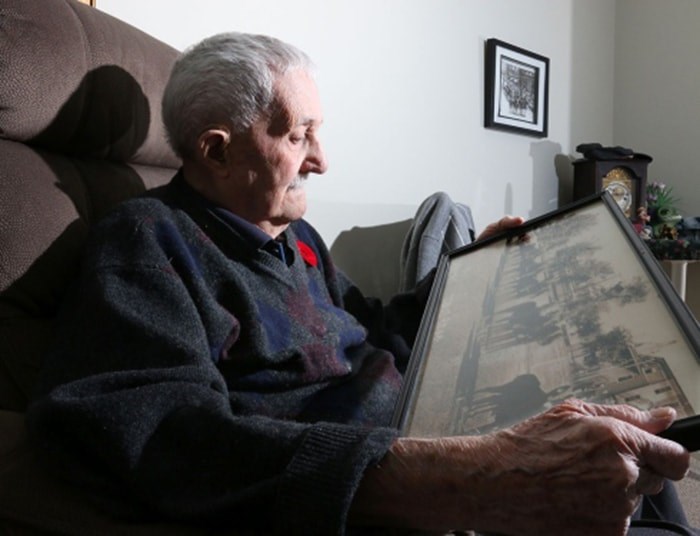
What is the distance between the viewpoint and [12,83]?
32.9 inches

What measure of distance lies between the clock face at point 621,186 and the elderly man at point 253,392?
2220mm

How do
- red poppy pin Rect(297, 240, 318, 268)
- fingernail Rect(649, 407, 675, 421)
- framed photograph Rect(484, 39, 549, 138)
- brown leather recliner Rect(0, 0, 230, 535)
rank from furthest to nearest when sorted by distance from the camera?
1. framed photograph Rect(484, 39, 549, 138)
2. red poppy pin Rect(297, 240, 318, 268)
3. brown leather recliner Rect(0, 0, 230, 535)
4. fingernail Rect(649, 407, 675, 421)

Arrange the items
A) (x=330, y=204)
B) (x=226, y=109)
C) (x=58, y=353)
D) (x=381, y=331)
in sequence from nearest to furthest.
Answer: (x=58, y=353), (x=226, y=109), (x=381, y=331), (x=330, y=204)

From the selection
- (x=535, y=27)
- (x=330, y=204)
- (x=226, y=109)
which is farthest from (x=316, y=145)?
(x=535, y=27)

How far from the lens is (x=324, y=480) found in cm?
54

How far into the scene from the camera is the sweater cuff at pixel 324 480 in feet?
1.74

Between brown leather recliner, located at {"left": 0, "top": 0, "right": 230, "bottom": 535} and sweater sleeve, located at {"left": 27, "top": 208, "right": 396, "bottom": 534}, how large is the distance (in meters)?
0.08

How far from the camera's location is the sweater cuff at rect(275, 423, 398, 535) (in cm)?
53

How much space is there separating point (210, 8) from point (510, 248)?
1.02 m

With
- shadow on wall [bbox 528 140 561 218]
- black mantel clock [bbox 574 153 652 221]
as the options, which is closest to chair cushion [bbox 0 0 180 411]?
shadow on wall [bbox 528 140 561 218]

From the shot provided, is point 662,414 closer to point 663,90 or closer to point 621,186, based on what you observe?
point 621,186

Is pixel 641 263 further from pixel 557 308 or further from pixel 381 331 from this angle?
pixel 381 331

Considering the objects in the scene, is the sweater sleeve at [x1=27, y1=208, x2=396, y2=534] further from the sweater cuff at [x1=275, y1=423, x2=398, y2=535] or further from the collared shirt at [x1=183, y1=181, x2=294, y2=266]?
the collared shirt at [x1=183, y1=181, x2=294, y2=266]

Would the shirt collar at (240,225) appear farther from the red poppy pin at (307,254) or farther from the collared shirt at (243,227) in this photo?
the red poppy pin at (307,254)
